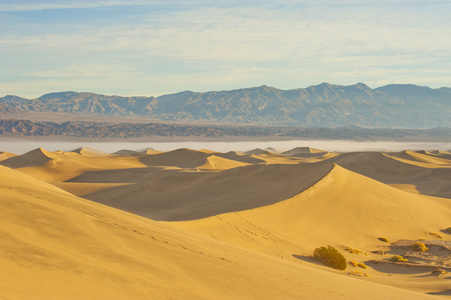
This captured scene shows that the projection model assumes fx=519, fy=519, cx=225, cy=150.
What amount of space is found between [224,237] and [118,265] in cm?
1071

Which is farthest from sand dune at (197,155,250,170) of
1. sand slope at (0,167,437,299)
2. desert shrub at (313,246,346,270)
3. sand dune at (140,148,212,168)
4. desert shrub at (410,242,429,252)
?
sand slope at (0,167,437,299)

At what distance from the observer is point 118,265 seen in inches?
327

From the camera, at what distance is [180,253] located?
10.1 metres

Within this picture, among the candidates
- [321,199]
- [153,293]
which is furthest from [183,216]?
[153,293]

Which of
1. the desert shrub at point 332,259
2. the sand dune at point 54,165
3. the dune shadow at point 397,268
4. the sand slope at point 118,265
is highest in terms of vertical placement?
the sand slope at point 118,265

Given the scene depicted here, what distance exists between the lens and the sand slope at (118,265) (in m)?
7.08

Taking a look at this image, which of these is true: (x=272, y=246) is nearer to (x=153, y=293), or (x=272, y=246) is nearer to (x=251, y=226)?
(x=251, y=226)

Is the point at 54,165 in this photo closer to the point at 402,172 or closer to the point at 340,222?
the point at 402,172

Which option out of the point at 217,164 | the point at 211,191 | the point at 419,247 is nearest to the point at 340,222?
the point at 419,247

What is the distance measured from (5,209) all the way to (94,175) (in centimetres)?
4918

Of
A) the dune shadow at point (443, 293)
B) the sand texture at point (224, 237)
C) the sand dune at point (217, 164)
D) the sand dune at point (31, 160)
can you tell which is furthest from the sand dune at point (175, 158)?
the dune shadow at point (443, 293)

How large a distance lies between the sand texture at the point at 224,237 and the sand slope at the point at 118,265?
0.03 metres

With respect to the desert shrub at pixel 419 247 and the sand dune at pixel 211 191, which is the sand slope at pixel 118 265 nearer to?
the desert shrub at pixel 419 247

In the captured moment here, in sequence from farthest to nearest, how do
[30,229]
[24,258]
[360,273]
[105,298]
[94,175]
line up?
[94,175] → [360,273] → [30,229] → [24,258] → [105,298]
